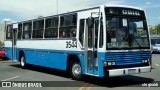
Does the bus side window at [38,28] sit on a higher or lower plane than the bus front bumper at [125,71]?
higher

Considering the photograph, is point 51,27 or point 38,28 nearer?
point 51,27

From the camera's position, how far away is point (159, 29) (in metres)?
147

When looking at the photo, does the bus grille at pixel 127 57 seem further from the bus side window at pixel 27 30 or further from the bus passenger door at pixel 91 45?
the bus side window at pixel 27 30

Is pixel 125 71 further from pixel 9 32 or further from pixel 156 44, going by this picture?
pixel 156 44

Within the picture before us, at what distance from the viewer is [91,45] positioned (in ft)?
42.0

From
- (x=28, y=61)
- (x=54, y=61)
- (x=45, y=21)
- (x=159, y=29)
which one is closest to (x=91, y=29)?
(x=54, y=61)

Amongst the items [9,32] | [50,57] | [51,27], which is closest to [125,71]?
[50,57]

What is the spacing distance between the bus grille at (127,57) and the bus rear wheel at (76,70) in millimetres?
2183

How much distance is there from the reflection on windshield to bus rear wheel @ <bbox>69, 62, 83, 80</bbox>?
7.78 feet

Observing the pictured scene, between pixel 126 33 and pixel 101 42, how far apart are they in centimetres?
120

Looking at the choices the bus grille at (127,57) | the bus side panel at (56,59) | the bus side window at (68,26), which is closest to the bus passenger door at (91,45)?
the bus grille at (127,57)

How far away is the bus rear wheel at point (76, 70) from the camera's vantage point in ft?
44.7

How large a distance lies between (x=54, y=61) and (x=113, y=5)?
5024 mm

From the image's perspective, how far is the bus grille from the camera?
463 inches
